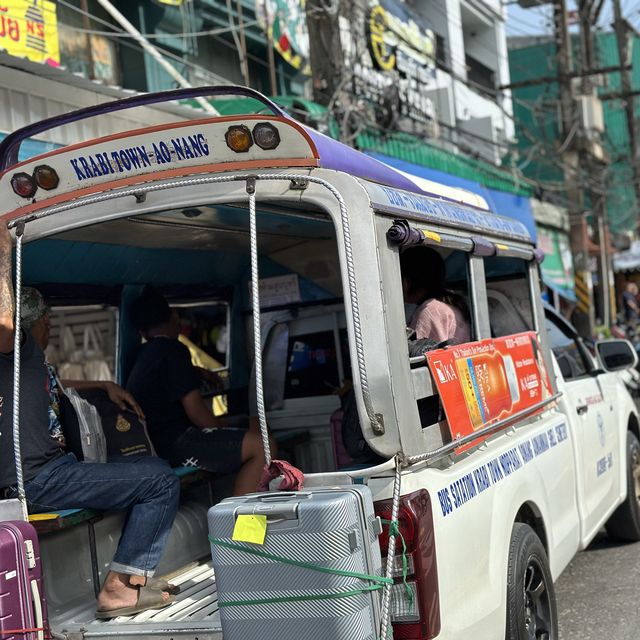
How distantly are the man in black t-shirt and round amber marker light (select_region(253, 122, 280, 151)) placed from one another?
1.18 m

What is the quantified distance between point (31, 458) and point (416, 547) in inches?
66.1

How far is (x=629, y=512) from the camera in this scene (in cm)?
648

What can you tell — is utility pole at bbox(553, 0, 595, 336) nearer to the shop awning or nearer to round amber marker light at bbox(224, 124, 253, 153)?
the shop awning

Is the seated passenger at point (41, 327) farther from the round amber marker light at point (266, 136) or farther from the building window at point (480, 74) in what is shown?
the building window at point (480, 74)

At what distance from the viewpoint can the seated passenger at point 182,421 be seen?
15.5ft

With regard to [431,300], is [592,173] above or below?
above

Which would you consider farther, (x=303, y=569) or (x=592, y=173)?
(x=592, y=173)

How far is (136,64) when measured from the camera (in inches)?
488

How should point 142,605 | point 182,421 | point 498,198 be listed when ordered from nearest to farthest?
1. point 142,605
2. point 182,421
3. point 498,198

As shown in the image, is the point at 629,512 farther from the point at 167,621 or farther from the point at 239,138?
the point at 239,138

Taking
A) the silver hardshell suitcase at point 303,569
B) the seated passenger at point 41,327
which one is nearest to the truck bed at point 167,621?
the silver hardshell suitcase at point 303,569

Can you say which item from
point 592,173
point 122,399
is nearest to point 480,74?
point 592,173

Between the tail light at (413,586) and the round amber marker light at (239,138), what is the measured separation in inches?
57.1

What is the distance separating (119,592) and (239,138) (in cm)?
190
